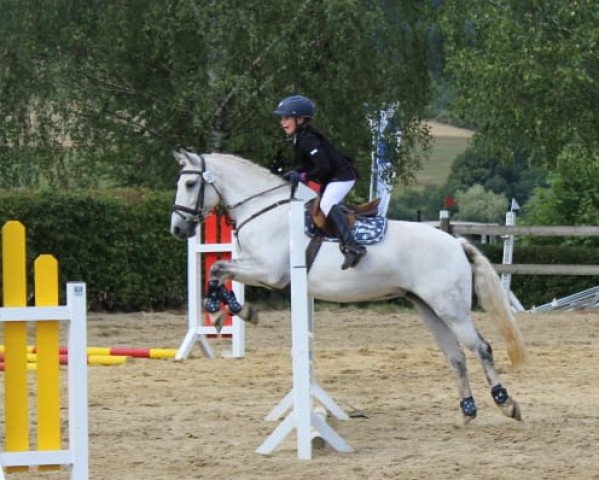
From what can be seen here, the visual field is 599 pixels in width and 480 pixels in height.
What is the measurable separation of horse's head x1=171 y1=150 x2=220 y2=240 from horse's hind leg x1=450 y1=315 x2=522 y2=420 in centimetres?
200

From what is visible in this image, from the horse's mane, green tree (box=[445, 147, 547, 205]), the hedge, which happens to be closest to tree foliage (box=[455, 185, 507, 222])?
green tree (box=[445, 147, 547, 205])

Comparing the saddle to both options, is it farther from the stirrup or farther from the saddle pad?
the stirrup

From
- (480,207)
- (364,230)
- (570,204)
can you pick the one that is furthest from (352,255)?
(480,207)

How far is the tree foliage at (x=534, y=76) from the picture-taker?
19.5 metres

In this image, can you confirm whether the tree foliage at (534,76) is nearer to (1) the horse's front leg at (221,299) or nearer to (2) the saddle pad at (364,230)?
(2) the saddle pad at (364,230)

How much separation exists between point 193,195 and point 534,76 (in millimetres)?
10368

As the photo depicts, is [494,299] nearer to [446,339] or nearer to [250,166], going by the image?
[446,339]

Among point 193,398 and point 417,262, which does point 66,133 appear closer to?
point 193,398

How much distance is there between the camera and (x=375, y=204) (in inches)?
371

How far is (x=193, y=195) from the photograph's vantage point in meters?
9.90

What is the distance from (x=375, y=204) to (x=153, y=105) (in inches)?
592

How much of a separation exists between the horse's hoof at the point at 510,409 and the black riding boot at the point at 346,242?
4.41 feet

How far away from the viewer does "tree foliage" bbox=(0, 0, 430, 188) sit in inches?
900

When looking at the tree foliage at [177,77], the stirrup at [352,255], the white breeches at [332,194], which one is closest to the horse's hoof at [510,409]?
the stirrup at [352,255]
